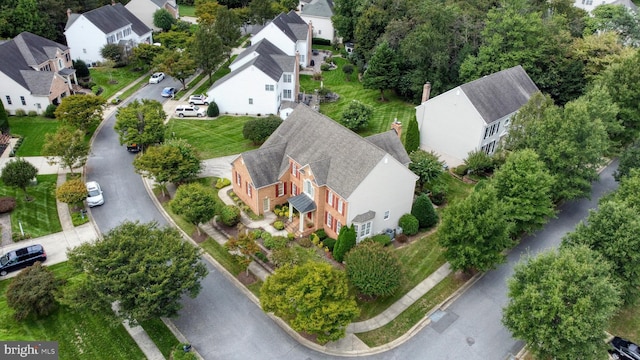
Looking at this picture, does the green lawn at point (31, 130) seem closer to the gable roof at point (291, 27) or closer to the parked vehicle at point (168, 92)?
the parked vehicle at point (168, 92)

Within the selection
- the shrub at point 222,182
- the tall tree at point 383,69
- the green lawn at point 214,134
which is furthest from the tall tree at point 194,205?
the tall tree at point 383,69

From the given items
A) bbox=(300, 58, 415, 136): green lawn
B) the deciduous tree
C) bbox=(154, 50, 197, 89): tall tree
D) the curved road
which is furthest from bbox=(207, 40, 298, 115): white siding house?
the deciduous tree

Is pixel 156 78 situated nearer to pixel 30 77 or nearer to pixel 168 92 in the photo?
pixel 168 92

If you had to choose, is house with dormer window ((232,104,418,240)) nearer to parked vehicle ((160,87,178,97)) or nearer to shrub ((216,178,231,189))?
shrub ((216,178,231,189))

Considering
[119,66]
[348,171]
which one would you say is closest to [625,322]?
[348,171]

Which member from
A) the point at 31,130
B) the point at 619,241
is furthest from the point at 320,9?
the point at 619,241
